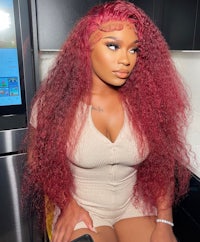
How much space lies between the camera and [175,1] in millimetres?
1229

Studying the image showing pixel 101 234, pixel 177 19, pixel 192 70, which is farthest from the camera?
pixel 192 70

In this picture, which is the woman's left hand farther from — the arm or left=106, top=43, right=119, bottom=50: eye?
left=106, top=43, right=119, bottom=50: eye

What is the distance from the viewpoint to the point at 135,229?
0.91 m

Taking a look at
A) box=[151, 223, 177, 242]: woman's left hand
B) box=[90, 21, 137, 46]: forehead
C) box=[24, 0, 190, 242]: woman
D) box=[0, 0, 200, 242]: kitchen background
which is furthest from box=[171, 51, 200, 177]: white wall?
box=[90, 21, 137, 46]: forehead

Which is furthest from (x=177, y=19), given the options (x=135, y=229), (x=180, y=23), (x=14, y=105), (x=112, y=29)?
(x=135, y=229)

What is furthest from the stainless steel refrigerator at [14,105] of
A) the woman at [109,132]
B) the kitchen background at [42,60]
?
the woman at [109,132]

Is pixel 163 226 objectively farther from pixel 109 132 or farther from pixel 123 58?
pixel 123 58

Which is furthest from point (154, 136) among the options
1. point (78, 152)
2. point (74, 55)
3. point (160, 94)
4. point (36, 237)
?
point (36, 237)

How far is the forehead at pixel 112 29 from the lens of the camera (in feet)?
2.47

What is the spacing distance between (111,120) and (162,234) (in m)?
0.42

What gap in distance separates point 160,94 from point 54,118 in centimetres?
38

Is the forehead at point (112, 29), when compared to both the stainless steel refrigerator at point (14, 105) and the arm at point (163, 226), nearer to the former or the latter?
the stainless steel refrigerator at point (14, 105)

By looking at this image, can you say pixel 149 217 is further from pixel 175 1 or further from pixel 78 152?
pixel 175 1

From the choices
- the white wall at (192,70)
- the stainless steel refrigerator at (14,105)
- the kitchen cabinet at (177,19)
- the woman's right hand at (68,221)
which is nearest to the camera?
the woman's right hand at (68,221)
